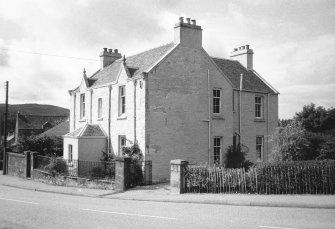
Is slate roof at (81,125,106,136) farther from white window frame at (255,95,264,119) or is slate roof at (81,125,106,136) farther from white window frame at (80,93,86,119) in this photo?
white window frame at (255,95,264,119)

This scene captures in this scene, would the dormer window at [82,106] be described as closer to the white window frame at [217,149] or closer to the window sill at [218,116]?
the window sill at [218,116]

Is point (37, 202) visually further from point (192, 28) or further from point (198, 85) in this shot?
point (192, 28)

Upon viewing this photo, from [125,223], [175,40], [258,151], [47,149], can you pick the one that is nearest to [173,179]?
[125,223]

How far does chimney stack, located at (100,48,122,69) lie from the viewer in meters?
35.5

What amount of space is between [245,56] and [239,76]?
4.28 metres

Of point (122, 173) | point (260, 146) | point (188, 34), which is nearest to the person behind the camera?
point (122, 173)

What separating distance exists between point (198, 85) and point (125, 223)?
657 inches

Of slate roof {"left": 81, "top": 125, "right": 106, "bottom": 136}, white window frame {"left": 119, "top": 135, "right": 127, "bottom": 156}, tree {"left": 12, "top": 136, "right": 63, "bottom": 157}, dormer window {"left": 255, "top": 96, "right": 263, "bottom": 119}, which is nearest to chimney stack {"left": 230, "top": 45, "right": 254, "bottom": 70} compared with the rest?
dormer window {"left": 255, "top": 96, "right": 263, "bottom": 119}

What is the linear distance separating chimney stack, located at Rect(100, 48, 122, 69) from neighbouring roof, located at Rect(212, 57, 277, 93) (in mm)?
10053

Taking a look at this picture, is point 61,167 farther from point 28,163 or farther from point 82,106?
point 82,106

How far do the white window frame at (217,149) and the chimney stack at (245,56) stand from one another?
35.6 feet

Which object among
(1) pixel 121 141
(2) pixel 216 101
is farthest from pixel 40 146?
(2) pixel 216 101

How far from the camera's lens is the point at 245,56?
3553cm

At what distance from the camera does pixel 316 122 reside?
35.2 metres
